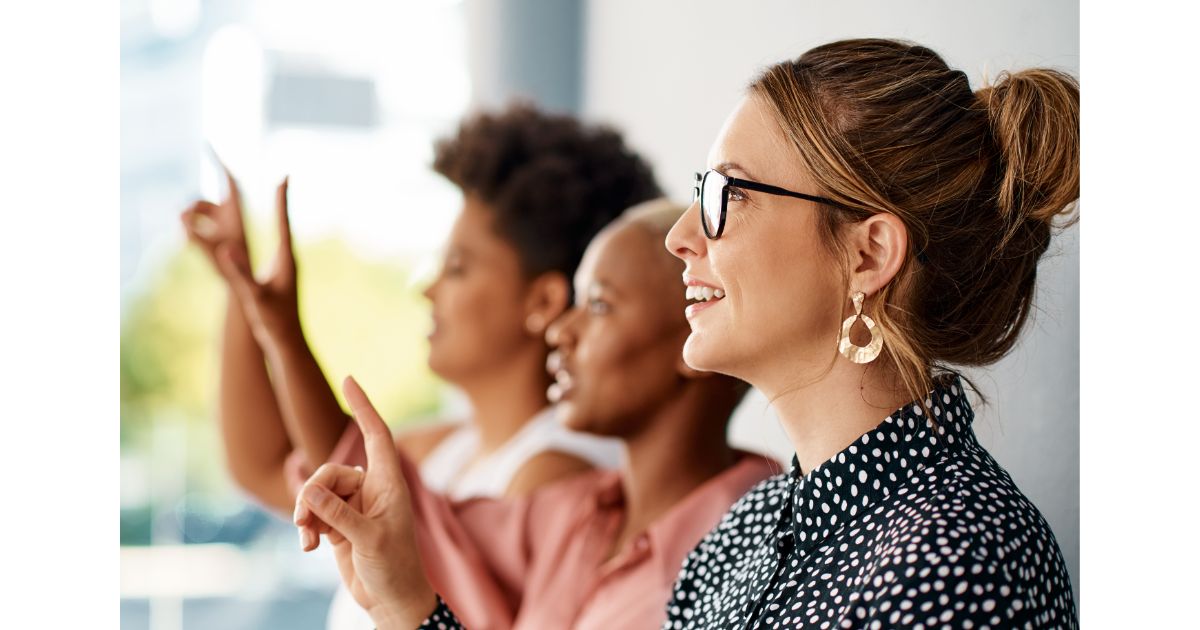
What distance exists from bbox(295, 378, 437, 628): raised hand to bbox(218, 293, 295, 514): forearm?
1.03m

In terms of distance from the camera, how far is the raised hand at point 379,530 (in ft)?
3.89

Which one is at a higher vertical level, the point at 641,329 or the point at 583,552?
the point at 641,329

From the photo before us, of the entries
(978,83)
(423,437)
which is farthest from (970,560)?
(423,437)

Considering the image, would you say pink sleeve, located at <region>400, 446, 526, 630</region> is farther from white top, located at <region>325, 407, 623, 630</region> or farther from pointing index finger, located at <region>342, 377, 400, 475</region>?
pointing index finger, located at <region>342, 377, 400, 475</region>

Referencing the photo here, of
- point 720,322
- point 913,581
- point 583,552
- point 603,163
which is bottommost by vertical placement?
point 583,552

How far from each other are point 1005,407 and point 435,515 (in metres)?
0.92

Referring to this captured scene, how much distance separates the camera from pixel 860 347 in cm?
103

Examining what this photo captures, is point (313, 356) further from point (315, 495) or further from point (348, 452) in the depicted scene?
point (315, 495)

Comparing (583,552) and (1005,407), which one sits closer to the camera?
(1005,407)
